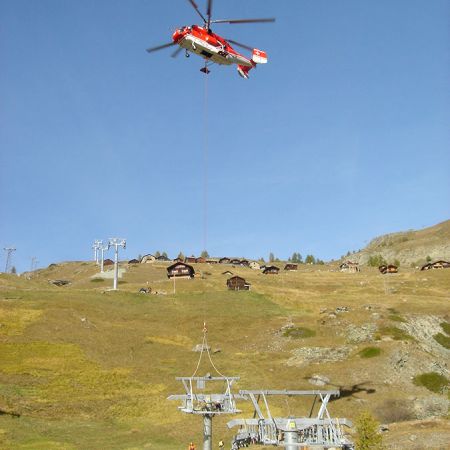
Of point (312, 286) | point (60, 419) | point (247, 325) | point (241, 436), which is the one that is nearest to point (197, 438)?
point (60, 419)

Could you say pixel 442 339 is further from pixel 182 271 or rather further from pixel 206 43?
pixel 182 271

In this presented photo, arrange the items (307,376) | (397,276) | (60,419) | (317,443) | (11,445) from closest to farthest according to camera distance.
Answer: (317,443) < (11,445) < (60,419) < (307,376) < (397,276)

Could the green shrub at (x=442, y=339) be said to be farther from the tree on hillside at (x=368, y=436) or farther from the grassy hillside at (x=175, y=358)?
the tree on hillside at (x=368, y=436)

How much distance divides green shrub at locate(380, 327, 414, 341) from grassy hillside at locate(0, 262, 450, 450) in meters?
0.37

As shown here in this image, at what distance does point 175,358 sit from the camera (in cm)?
A: 8369

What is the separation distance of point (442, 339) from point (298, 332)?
85.6 ft

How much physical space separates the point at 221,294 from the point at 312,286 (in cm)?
4877

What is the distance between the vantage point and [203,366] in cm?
7994

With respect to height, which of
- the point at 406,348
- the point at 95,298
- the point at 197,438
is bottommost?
the point at 197,438

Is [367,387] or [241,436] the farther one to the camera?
[367,387]

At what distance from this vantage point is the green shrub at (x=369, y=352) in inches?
3118

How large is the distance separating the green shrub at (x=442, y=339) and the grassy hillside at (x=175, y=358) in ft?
3.03

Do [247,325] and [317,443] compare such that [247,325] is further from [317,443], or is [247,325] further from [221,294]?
[317,443]

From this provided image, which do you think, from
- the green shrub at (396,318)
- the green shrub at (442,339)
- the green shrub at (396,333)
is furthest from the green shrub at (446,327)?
the green shrub at (396,333)
